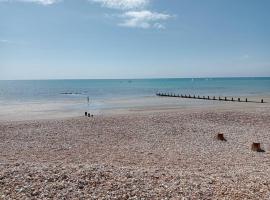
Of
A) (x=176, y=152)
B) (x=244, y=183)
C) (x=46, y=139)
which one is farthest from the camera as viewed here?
(x=46, y=139)

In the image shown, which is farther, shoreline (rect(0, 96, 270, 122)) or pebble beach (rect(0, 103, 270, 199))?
shoreline (rect(0, 96, 270, 122))

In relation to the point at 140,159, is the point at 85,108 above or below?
below

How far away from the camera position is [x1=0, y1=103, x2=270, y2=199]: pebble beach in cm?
960

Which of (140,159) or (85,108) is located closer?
(140,159)

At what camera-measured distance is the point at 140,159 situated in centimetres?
1557

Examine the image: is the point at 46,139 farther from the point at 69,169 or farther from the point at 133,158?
the point at 69,169

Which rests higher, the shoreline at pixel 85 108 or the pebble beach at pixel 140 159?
the pebble beach at pixel 140 159

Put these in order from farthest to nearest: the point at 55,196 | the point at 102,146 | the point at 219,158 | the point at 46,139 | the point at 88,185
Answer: the point at 46,139, the point at 102,146, the point at 219,158, the point at 88,185, the point at 55,196

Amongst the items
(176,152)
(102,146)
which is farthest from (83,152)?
(176,152)

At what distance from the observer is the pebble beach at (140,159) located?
9602mm

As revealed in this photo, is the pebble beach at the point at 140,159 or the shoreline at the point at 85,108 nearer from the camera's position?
the pebble beach at the point at 140,159

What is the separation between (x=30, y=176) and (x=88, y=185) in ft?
6.02

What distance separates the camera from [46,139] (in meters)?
21.1

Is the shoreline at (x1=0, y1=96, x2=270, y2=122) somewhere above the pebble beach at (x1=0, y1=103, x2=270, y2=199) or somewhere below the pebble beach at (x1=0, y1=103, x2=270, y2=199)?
below
